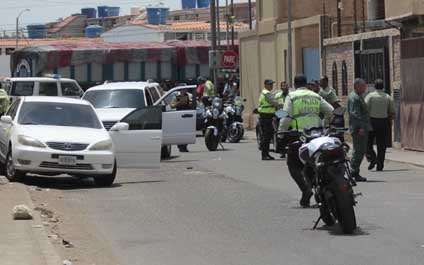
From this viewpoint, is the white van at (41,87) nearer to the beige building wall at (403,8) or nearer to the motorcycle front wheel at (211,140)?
the motorcycle front wheel at (211,140)

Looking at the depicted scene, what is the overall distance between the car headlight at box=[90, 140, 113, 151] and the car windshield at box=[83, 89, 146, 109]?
703 cm

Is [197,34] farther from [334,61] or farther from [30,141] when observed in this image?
[30,141]

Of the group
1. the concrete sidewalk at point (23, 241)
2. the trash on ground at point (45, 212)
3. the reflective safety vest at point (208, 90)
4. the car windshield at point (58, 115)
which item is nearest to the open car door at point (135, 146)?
the car windshield at point (58, 115)

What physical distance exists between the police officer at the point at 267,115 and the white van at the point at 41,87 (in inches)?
434

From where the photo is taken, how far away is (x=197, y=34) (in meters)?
89.5

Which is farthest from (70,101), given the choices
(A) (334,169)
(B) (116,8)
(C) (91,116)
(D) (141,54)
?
(B) (116,8)

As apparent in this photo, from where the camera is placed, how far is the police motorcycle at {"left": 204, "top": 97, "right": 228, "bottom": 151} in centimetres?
2714

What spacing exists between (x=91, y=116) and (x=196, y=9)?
119 meters

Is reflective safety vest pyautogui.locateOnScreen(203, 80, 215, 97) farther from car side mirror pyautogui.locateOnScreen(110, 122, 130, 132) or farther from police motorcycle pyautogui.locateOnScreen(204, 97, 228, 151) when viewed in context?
car side mirror pyautogui.locateOnScreen(110, 122, 130, 132)

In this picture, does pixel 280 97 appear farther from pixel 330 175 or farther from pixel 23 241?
pixel 23 241

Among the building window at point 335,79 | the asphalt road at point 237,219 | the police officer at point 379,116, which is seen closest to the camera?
the asphalt road at point 237,219

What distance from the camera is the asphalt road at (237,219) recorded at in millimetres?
10430

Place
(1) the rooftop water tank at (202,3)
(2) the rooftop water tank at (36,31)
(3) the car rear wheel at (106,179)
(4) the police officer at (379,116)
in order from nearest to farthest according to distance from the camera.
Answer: (3) the car rear wheel at (106,179), (4) the police officer at (379,116), (2) the rooftop water tank at (36,31), (1) the rooftop water tank at (202,3)

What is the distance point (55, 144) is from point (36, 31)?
4431 inches
